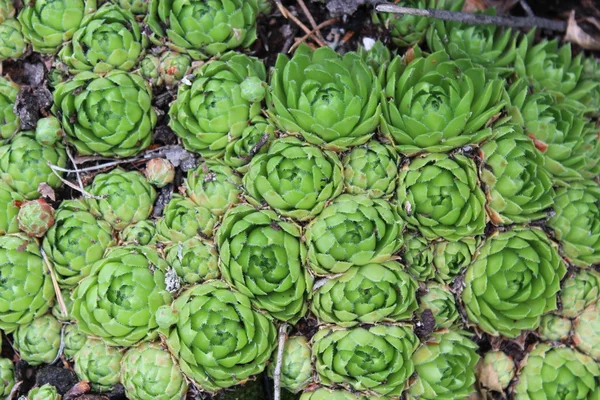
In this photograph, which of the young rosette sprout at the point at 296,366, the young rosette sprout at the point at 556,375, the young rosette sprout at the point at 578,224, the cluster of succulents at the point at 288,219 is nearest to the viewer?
the cluster of succulents at the point at 288,219

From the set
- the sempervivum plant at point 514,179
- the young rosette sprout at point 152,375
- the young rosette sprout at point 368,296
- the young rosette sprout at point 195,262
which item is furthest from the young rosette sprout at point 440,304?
the young rosette sprout at point 152,375

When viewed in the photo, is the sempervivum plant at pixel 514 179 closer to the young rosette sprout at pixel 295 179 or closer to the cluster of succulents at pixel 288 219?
the cluster of succulents at pixel 288 219

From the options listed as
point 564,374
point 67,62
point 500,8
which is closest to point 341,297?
point 564,374

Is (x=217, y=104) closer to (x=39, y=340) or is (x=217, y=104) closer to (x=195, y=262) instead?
(x=195, y=262)

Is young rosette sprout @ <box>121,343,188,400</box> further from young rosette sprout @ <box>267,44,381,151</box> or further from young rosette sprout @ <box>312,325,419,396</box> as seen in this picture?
young rosette sprout @ <box>267,44,381,151</box>

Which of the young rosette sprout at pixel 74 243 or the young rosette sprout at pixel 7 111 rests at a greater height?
the young rosette sprout at pixel 7 111
